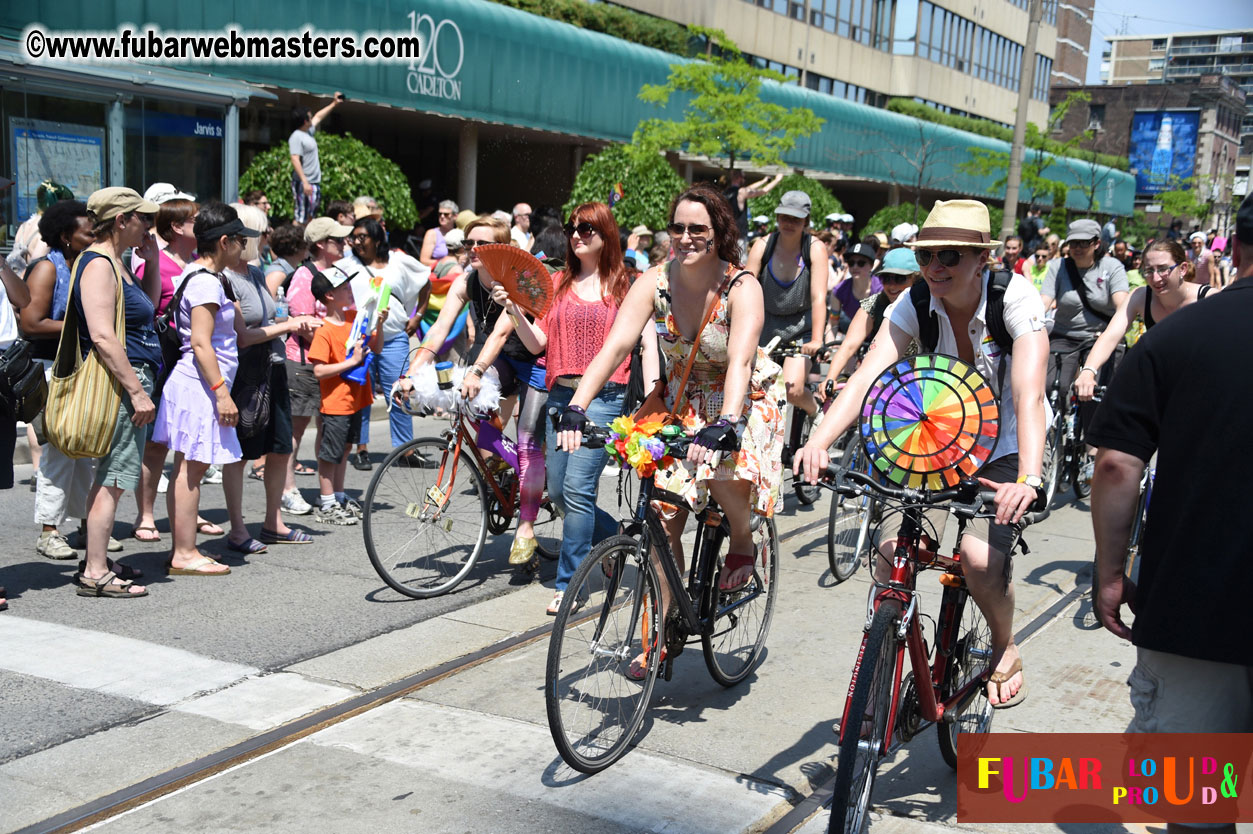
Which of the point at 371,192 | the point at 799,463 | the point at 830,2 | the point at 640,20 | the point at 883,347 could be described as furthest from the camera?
the point at 830,2

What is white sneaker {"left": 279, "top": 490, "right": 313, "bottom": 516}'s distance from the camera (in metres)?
8.07

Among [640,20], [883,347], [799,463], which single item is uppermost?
[640,20]

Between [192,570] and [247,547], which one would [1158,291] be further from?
[192,570]

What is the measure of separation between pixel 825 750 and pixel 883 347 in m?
1.53

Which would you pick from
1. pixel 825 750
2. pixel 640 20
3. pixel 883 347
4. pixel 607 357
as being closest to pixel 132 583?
pixel 607 357

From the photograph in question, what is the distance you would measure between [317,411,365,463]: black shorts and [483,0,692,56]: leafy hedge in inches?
677

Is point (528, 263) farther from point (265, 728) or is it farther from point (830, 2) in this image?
point (830, 2)

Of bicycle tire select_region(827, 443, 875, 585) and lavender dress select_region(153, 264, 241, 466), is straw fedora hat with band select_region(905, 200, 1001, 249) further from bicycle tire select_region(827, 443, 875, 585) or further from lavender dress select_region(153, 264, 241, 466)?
lavender dress select_region(153, 264, 241, 466)

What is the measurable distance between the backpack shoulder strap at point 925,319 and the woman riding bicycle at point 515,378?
2.84m

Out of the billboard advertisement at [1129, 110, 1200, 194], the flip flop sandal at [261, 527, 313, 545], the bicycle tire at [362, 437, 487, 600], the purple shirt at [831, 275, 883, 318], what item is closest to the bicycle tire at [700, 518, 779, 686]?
the bicycle tire at [362, 437, 487, 600]

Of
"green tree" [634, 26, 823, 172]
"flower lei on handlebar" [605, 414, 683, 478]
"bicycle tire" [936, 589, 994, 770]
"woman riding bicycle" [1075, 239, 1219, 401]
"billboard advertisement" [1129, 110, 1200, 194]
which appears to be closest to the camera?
"bicycle tire" [936, 589, 994, 770]

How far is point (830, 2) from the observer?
4072cm

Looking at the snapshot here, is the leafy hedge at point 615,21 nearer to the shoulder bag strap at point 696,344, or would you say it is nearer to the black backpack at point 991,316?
the shoulder bag strap at point 696,344

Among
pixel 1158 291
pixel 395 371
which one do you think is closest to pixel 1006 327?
pixel 1158 291
